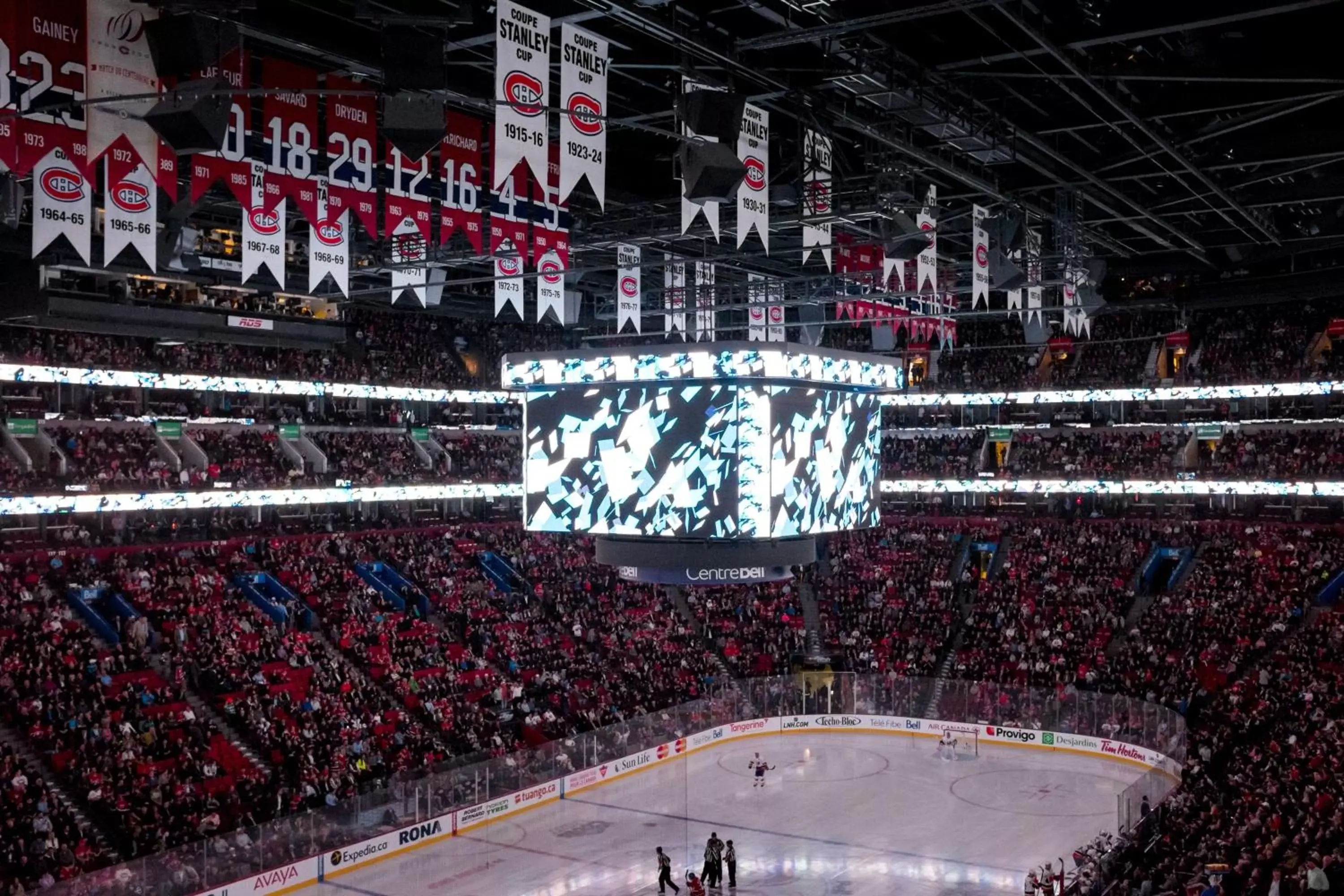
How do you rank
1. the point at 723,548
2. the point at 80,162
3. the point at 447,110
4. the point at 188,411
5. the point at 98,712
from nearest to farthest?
1. the point at 80,162
2. the point at 447,110
3. the point at 723,548
4. the point at 98,712
5. the point at 188,411

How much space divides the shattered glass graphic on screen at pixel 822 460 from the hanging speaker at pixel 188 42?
11603 mm

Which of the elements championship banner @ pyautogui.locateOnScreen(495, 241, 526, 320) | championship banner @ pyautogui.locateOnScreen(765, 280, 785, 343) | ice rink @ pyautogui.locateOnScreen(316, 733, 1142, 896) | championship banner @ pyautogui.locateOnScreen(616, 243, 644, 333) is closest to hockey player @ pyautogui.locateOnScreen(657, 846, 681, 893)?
ice rink @ pyautogui.locateOnScreen(316, 733, 1142, 896)

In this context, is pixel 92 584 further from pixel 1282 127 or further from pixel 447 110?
pixel 1282 127

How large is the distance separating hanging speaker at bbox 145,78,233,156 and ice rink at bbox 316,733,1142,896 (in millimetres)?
14682

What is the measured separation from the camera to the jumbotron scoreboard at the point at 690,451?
2083cm

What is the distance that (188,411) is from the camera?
35969 mm

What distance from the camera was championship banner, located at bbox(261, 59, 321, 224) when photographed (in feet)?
51.7

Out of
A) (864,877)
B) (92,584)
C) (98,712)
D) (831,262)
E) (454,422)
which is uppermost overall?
(831,262)

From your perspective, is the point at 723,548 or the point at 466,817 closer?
the point at 723,548

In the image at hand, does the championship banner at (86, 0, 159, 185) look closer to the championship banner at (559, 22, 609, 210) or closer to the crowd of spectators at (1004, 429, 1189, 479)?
the championship banner at (559, 22, 609, 210)

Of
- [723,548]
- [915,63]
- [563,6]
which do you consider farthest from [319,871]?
[915,63]

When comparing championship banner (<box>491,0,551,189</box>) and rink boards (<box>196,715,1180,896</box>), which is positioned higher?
championship banner (<box>491,0,551,189</box>)

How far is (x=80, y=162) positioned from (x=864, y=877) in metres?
17.3

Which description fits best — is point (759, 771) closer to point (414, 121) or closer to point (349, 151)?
point (349, 151)
